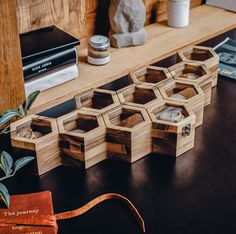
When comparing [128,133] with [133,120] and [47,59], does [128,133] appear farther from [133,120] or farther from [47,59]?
[47,59]

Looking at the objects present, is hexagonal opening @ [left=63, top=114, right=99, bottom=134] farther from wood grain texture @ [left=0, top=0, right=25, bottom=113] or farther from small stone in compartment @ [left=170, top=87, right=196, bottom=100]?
small stone in compartment @ [left=170, top=87, right=196, bottom=100]

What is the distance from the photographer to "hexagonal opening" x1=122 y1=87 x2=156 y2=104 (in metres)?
1.73

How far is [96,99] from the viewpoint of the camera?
1.73m

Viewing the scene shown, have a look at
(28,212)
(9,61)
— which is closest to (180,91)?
(9,61)

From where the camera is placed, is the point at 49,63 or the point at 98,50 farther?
the point at 98,50

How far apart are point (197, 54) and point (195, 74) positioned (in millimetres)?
148

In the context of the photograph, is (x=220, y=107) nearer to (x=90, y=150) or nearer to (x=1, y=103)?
(x=90, y=150)

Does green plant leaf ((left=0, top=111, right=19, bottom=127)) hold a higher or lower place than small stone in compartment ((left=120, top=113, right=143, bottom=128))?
higher

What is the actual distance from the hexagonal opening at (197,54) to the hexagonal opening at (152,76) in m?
0.18

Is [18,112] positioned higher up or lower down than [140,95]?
higher up

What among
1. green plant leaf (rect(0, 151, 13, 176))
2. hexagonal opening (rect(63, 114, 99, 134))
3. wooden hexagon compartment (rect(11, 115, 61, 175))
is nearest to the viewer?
green plant leaf (rect(0, 151, 13, 176))

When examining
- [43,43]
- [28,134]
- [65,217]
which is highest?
[43,43]

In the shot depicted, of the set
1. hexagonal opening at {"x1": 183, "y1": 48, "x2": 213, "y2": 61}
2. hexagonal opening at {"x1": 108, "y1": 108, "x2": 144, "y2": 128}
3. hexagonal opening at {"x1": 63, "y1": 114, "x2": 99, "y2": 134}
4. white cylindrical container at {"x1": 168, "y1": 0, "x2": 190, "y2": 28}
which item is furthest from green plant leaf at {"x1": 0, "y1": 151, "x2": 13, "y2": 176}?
white cylindrical container at {"x1": 168, "y1": 0, "x2": 190, "y2": 28}

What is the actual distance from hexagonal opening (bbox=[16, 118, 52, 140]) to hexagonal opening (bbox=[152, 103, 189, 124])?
325mm
